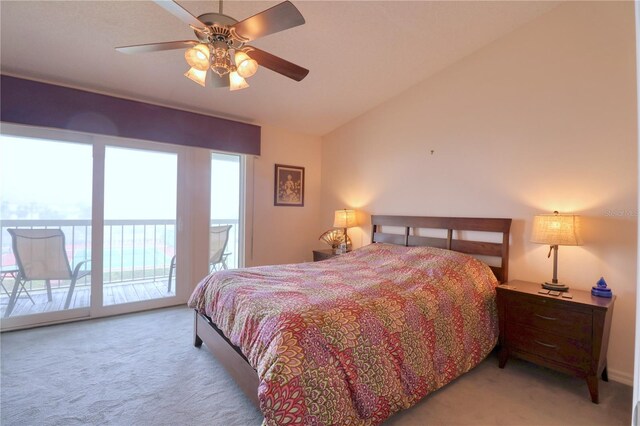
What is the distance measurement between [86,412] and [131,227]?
2219 millimetres

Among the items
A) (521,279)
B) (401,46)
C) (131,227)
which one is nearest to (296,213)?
(131,227)

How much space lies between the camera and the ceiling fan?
152 cm

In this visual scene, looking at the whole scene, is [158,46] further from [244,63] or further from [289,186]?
[289,186]

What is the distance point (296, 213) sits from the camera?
15.5ft

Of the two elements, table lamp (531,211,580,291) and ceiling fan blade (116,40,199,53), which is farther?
table lamp (531,211,580,291)

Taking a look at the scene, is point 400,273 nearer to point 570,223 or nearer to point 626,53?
point 570,223

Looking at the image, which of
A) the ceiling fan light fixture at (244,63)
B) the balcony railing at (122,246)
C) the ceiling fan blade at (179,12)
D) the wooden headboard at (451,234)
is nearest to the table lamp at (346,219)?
the wooden headboard at (451,234)

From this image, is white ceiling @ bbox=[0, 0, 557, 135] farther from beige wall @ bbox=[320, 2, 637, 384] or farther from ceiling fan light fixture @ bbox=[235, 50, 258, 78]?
Result: ceiling fan light fixture @ bbox=[235, 50, 258, 78]

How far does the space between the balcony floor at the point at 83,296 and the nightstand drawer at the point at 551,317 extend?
3740 millimetres

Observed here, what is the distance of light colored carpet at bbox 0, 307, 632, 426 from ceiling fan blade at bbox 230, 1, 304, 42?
7.35 ft

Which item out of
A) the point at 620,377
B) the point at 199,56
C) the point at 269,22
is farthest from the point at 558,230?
the point at 199,56

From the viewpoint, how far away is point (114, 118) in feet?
10.6

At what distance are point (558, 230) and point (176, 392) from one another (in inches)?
118

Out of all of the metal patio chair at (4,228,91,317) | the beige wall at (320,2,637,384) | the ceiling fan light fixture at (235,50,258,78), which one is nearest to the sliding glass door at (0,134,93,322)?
the metal patio chair at (4,228,91,317)
